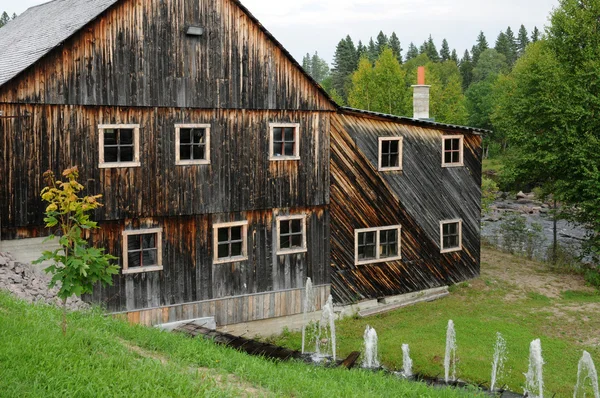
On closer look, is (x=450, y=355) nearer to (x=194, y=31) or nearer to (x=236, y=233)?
(x=236, y=233)

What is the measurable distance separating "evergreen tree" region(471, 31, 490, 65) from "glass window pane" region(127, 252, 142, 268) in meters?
100.0

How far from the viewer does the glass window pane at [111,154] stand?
17469 millimetres

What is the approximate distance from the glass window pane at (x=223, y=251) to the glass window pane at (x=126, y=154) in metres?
3.62

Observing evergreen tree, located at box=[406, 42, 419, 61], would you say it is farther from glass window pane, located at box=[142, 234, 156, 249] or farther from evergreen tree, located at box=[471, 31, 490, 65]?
glass window pane, located at box=[142, 234, 156, 249]

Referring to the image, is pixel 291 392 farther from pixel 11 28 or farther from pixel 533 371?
pixel 11 28

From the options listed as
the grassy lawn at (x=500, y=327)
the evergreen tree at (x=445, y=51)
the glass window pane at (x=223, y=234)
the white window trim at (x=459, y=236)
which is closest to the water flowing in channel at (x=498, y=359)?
the grassy lawn at (x=500, y=327)

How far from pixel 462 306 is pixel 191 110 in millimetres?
11269

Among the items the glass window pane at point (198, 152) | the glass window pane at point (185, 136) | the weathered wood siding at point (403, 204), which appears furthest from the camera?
→ the weathered wood siding at point (403, 204)

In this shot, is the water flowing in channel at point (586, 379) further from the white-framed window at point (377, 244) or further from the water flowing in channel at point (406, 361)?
the white-framed window at point (377, 244)

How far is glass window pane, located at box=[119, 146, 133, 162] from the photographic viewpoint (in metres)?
17.7

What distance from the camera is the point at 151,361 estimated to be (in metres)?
10.4

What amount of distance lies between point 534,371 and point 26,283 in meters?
12.2

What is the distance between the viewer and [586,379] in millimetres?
16469

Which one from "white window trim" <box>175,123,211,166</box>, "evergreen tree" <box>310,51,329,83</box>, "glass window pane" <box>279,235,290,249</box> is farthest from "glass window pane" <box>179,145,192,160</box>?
"evergreen tree" <box>310,51,329,83</box>
